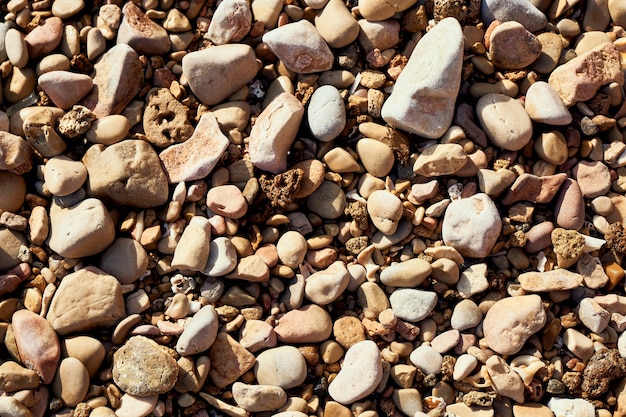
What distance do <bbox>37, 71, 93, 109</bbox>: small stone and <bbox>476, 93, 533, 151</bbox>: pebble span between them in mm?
1979

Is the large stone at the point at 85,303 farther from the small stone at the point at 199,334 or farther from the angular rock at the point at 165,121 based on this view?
the angular rock at the point at 165,121

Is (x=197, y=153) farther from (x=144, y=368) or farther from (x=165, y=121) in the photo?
(x=144, y=368)

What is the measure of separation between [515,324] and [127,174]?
1.95m

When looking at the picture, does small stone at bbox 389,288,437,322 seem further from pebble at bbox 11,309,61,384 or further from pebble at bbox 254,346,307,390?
pebble at bbox 11,309,61,384

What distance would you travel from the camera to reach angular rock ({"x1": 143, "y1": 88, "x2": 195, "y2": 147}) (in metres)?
3.09

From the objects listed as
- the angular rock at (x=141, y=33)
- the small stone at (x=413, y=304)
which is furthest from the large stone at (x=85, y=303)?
the small stone at (x=413, y=304)

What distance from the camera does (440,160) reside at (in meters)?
3.00

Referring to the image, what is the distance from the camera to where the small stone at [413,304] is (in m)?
2.96

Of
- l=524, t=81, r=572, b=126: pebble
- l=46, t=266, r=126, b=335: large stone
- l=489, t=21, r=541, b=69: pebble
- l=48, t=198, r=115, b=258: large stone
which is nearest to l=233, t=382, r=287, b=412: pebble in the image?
l=46, t=266, r=126, b=335: large stone

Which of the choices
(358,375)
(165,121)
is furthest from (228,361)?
(165,121)

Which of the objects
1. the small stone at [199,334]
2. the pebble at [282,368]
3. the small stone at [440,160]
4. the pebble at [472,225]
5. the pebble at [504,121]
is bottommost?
the pebble at [282,368]

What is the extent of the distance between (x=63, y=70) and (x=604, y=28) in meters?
2.84

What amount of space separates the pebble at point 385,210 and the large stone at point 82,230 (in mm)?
1247

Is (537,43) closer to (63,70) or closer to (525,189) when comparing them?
(525,189)
